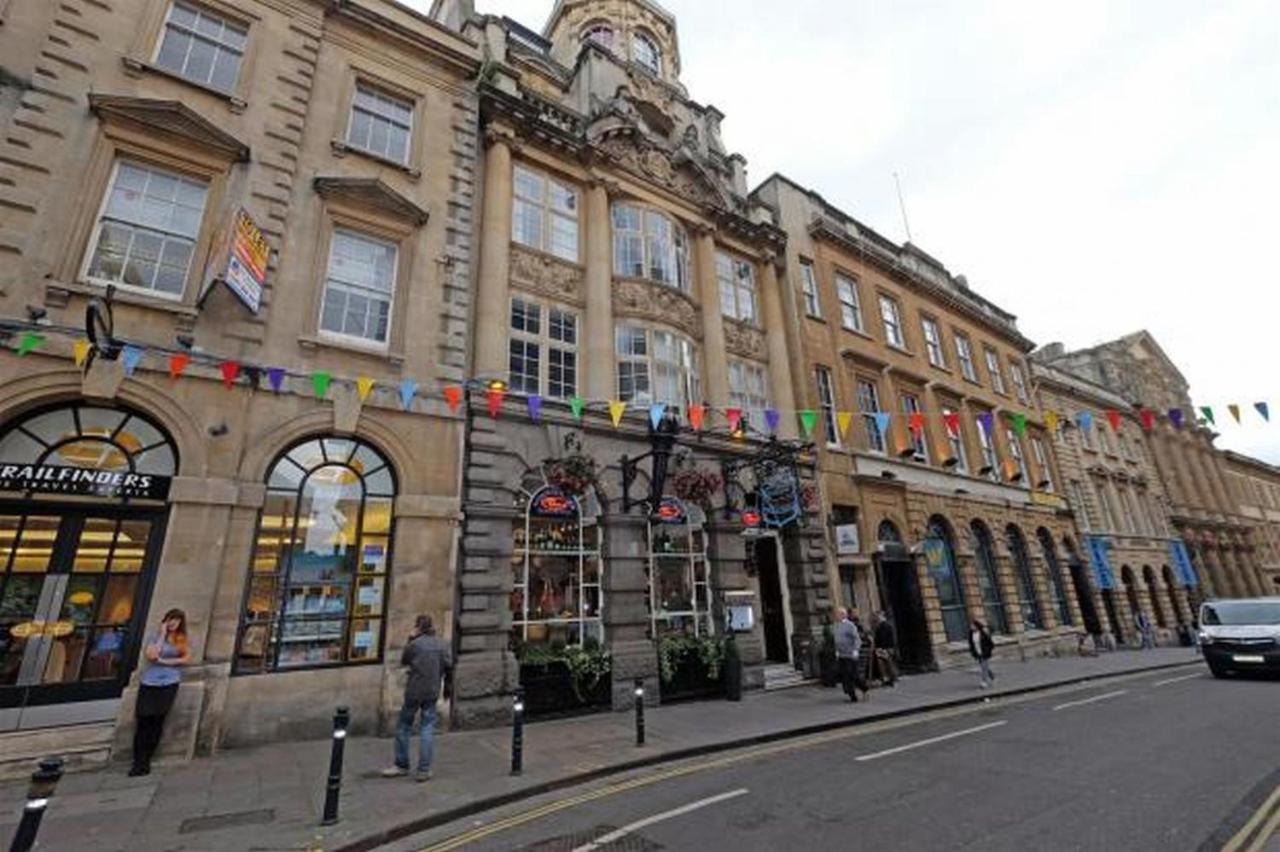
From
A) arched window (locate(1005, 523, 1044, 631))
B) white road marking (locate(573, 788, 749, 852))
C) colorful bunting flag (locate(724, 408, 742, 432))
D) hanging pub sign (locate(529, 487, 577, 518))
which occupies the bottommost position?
white road marking (locate(573, 788, 749, 852))

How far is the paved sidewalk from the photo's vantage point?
5.41m

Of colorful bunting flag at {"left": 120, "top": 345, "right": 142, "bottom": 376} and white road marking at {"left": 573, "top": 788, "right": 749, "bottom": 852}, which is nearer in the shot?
white road marking at {"left": 573, "top": 788, "right": 749, "bottom": 852}

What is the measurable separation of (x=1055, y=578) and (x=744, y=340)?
18.5m

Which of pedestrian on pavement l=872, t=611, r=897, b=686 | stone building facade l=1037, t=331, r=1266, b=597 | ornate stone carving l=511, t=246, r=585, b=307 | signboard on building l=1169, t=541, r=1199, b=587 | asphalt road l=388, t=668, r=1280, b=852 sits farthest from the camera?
stone building facade l=1037, t=331, r=1266, b=597

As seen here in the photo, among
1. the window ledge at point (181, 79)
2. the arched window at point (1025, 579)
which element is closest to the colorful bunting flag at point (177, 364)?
the window ledge at point (181, 79)

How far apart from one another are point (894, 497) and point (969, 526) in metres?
4.33

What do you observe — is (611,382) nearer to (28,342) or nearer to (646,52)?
(28,342)

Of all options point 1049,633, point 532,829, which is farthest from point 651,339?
point 1049,633

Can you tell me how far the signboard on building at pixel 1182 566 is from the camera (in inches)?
1229

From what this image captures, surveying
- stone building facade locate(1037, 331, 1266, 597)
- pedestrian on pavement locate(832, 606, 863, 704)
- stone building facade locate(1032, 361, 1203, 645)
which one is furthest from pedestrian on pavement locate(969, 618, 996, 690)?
stone building facade locate(1037, 331, 1266, 597)

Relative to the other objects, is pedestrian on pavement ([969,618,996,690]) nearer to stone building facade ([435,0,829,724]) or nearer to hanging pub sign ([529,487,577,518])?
stone building facade ([435,0,829,724])

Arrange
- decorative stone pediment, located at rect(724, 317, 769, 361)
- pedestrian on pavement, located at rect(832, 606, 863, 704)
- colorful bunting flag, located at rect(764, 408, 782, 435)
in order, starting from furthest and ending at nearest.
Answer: decorative stone pediment, located at rect(724, 317, 769, 361) → colorful bunting flag, located at rect(764, 408, 782, 435) → pedestrian on pavement, located at rect(832, 606, 863, 704)

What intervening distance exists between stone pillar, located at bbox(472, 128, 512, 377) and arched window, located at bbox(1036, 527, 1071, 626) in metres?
24.0

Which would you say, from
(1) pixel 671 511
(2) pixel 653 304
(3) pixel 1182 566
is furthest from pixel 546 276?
(3) pixel 1182 566
